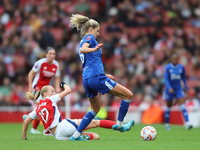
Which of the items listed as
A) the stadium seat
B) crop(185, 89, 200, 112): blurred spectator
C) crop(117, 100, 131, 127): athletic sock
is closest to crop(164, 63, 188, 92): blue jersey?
crop(185, 89, 200, 112): blurred spectator

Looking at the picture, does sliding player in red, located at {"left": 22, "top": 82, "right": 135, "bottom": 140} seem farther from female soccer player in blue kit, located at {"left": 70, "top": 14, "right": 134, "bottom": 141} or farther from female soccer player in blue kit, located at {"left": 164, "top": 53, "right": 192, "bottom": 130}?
female soccer player in blue kit, located at {"left": 164, "top": 53, "right": 192, "bottom": 130}

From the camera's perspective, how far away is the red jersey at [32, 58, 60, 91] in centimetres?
945

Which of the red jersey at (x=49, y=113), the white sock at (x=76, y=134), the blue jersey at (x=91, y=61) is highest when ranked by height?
the blue jersey at (x=91, y=61)

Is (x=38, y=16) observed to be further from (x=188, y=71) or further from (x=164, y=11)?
(x=188, y=71)

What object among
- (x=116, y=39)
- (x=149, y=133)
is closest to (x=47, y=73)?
(x=149, y=133)

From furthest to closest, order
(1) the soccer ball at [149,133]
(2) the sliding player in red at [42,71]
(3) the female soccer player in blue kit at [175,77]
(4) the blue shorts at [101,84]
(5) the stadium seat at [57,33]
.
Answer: (5) the stadium seat at [57,33] → (3) the female soccer player in blue kit at [175,77] → (2) the sliding player in red at [42,71] → (1) the soccer ball at [149,133] → (4) the blue shorts at [101,84]

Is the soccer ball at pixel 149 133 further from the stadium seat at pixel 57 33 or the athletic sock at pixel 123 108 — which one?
the stadium seat at pixel 57 33

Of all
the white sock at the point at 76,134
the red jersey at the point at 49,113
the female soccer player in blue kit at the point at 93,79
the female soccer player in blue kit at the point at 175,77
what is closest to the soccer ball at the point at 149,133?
the female soccer player in blue kit at the point at 93,79

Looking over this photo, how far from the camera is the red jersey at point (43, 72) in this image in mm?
9445

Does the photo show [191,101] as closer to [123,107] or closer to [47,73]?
[47,73]

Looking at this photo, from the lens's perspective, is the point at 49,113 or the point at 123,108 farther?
the point at 49,113

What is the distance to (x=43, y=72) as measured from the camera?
31.1 feet

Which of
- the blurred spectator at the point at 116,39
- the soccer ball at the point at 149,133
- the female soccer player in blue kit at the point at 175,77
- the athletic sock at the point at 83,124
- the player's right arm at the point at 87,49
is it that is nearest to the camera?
the player's right arm at the point at 87,49

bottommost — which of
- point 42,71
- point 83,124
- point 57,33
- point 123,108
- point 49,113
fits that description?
point 83,124
